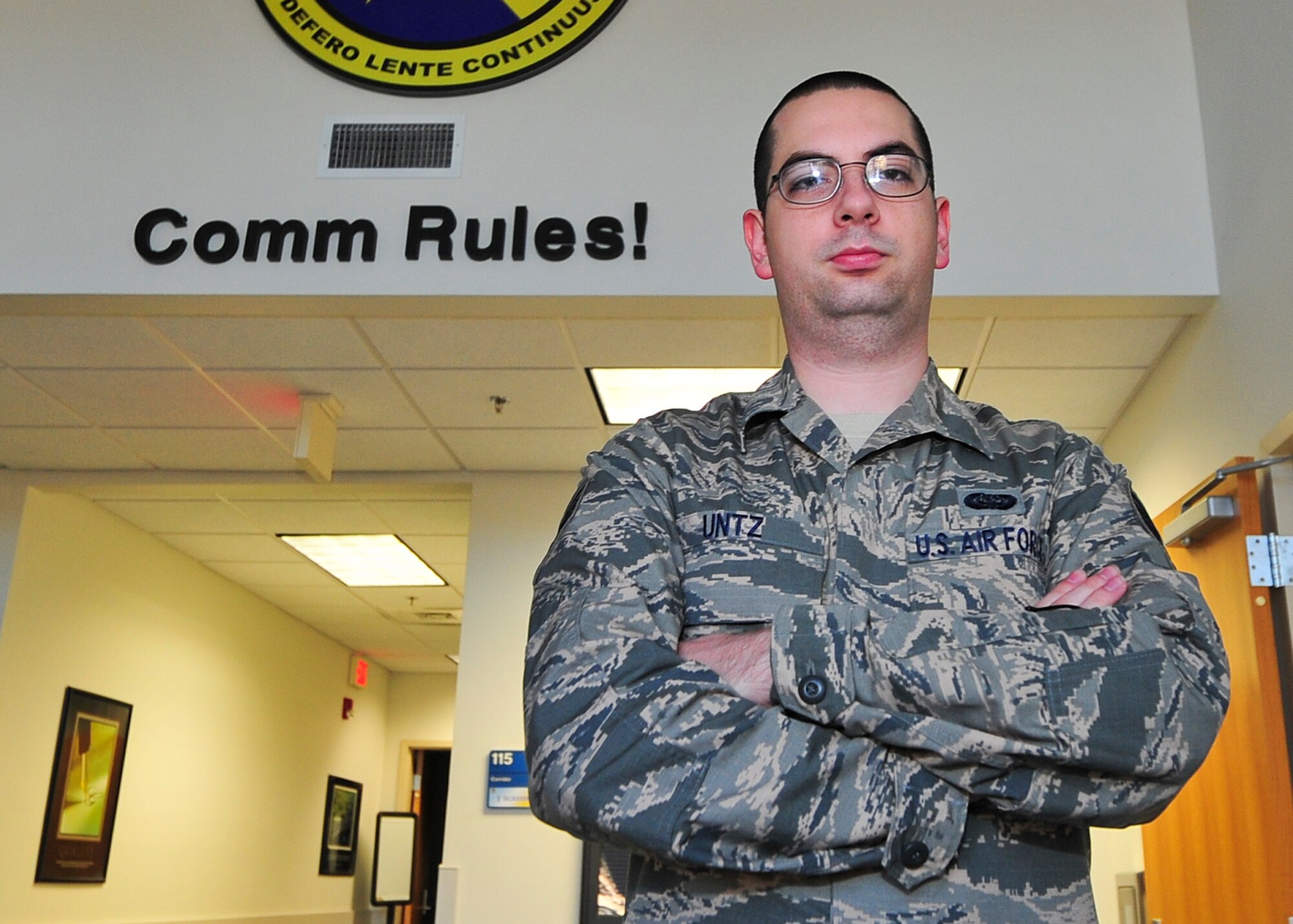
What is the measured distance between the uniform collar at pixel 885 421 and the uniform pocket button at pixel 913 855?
429 millimetres

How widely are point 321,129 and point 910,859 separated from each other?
143 inches

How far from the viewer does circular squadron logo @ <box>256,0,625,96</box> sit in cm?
406

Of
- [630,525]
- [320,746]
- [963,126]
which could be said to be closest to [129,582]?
[320,746]

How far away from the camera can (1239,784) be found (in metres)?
3.14

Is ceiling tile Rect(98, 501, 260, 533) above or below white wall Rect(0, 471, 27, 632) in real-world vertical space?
above

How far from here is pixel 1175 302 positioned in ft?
12.0

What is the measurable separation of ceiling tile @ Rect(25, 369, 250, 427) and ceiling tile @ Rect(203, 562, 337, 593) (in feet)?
8.05

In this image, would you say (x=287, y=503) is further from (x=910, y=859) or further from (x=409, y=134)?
(x=910, y=859)

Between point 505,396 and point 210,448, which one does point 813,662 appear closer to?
point 505,396

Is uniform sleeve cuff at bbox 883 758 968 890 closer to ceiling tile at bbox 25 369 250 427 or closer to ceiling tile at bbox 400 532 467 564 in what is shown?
ceiling tile at bbox 25 369 250 427

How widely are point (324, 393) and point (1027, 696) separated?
13.4 feet

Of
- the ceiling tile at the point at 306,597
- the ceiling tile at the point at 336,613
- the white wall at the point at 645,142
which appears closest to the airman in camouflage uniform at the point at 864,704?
the white wall at the point at 645,142

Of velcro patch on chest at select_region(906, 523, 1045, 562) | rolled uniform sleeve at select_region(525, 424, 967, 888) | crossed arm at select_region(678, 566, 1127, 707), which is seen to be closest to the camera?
rolled uniform sleeve at select_region(525, 424, 967, 888)

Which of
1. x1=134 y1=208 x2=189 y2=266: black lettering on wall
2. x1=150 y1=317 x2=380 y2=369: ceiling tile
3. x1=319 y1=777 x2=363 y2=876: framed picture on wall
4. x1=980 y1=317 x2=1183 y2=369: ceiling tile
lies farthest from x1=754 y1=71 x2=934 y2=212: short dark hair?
x1=319 y1=777 x2=363 y2=876: framed picture on wall
